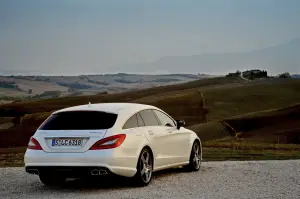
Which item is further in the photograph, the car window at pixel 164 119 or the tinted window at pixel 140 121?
the car window at pixel 164 119

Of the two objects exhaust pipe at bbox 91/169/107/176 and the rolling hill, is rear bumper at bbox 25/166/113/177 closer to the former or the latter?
exhaust pipe at bbox 91/169/107/176

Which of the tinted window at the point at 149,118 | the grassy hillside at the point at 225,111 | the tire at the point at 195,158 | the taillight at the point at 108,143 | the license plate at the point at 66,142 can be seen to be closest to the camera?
the taillight at the point at 108,143

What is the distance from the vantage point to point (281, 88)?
109 metres

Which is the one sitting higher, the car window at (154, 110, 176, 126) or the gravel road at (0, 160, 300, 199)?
the car window at (154, 110, 176, 126)

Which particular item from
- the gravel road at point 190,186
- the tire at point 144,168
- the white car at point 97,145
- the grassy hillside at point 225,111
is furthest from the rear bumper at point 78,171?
the grassy hillside at point 225,111

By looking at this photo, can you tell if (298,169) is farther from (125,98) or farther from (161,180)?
(125,98)

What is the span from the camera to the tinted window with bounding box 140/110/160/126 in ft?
44.0

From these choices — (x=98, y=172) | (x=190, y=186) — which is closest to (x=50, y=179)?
(x=98, y=172)

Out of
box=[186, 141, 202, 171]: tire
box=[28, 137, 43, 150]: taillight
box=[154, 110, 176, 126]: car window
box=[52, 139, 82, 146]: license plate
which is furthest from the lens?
box=[186, 141, 202, 171]: tire

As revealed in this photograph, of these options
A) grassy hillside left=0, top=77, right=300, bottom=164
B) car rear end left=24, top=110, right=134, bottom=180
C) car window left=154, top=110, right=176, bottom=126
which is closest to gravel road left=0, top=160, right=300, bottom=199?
car rear end left=24, top=110, right=134, bottom=180

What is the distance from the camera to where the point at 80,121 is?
12.5 m

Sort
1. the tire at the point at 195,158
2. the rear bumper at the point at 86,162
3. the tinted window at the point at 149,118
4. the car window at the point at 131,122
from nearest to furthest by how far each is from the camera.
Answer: the rear bumper at the point at 86,162 → the car window at the point at 131,122 → the tinted window at the point at 149,118 → the tire at the point at 195,158

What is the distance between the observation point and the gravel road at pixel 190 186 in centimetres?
1141

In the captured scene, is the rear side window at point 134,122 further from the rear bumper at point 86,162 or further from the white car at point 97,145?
the rear bumper at point 86,162
